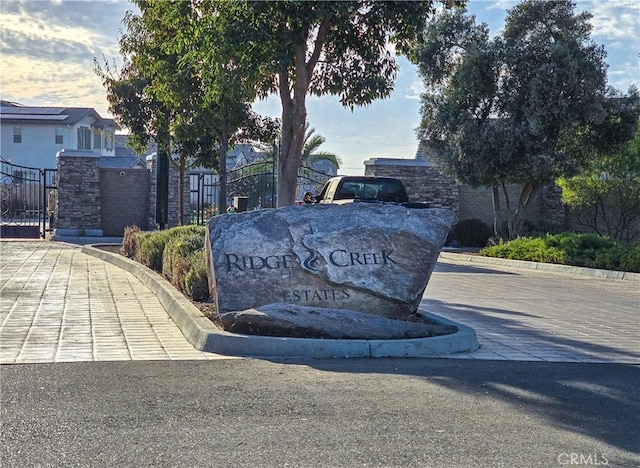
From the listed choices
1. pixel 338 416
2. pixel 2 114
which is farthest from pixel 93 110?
pixel 338 416

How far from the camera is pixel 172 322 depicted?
1005cm

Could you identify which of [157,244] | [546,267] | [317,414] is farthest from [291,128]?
[546,267]

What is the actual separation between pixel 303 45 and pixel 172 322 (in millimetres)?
4564

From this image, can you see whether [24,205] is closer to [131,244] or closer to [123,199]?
[123,199]

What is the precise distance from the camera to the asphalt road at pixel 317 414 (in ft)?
16.4

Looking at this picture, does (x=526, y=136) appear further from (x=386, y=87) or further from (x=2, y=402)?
(x=2, y=402)

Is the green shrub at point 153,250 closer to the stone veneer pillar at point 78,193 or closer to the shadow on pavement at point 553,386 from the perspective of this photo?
the shadow on pavement at point 553,386

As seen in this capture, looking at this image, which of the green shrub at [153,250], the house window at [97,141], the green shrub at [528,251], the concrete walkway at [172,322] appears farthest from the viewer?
the house window at [97,141]

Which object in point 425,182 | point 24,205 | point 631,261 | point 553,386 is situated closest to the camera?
point 553,386

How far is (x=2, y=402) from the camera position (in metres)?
6.00

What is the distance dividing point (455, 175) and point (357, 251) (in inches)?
670

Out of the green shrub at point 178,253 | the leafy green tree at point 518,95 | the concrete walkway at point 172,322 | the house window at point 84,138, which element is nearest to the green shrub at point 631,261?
the concrete walkway at point 172,322

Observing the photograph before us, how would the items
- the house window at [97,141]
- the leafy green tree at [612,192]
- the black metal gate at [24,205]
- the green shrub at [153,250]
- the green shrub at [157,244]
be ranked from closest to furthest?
the green shrub at [157,244]
the green shrub at [153,250]
the leafy green tree at [612,192]
the black metal gate at [24,205]
the house window at [97,141]

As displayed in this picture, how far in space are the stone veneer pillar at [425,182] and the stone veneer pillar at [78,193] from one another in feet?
31.7
